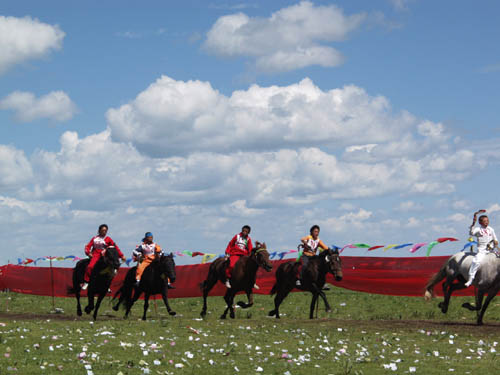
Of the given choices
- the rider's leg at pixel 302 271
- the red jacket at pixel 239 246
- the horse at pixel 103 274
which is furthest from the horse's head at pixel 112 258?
the rider's leg at pixel 302 271

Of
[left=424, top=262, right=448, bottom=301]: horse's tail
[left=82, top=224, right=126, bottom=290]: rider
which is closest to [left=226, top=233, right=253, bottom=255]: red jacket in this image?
[left=82, top=224, right=126, bottom=290]: rider

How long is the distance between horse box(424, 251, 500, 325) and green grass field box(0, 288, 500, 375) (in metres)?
0.80

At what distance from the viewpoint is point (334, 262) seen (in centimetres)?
2267

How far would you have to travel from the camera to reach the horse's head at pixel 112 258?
70.3ft

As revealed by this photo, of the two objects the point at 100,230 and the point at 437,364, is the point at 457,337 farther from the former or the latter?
the point at 100,230

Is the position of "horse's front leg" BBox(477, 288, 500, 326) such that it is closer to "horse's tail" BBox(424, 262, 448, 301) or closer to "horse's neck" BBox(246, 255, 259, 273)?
"horse's tail" BBox(424, 262, 448, 301)

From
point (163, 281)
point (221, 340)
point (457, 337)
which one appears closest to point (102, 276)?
point (163, 281)

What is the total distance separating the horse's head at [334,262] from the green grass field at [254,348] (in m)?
1.67

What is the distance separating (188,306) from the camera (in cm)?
3128

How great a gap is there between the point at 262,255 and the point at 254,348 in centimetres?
799

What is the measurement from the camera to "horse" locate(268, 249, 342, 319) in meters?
22.8

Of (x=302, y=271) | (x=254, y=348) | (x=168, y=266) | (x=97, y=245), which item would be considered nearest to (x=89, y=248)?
(x=97, y=245)

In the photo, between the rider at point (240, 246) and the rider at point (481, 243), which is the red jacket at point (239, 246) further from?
the rider at point (481, 243)

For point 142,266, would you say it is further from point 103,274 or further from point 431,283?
point 431,283
